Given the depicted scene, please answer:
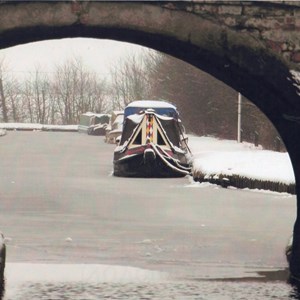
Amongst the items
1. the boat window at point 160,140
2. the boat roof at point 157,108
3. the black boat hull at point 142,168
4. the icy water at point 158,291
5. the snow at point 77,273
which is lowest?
the icy water at point 158,291

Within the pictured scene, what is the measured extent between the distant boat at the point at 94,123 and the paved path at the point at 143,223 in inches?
1683

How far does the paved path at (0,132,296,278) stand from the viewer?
15.5 metres

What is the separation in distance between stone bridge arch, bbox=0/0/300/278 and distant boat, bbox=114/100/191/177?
2087 centimetres

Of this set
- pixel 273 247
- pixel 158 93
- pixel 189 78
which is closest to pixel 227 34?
pixel 273 247

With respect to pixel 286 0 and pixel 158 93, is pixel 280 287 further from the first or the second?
pixel 158 93

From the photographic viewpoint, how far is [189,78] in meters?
57.2

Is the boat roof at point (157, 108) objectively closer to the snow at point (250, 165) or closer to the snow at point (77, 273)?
the snow at point (250, 165)

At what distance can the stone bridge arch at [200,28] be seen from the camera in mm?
11273

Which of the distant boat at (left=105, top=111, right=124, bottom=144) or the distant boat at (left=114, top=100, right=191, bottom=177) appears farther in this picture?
the distant boat at (left=105, top=111, right=124, bottom=144)

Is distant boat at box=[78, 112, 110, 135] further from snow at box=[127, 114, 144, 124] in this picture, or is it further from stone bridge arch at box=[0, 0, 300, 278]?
stone bridge arch at box=[0, 0, 300, 278]

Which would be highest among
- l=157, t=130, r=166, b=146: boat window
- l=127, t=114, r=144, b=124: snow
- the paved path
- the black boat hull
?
l=127, t=114, r=144, b=124: snow

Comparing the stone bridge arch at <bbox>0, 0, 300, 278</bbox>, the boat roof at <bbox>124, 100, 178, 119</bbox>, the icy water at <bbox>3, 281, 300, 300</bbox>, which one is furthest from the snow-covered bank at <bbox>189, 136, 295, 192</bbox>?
the stone bridge arch at <bbox>0, 0, 300, 278</bbox>

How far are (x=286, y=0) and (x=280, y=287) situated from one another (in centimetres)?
362

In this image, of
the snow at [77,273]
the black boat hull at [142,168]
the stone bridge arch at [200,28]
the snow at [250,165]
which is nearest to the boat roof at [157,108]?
the snow at [250,165]
